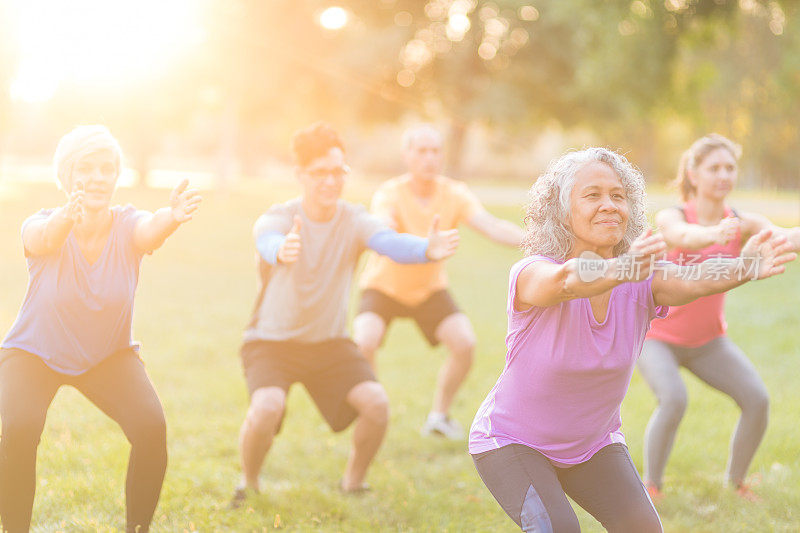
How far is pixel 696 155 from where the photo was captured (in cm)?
547

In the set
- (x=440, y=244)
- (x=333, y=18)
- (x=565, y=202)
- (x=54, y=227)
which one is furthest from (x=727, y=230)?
(x=333, y=18)

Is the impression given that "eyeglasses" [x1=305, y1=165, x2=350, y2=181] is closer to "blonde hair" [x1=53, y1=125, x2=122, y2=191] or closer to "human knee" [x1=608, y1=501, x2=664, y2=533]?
"blonde hair" [x1=53, y1=125, x2=122, y2=191]

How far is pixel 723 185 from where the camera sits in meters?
5.30

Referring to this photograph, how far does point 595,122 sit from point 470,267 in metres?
13.6

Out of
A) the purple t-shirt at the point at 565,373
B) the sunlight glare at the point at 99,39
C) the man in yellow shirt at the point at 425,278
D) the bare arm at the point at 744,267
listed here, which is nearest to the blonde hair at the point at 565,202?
the purple t-shirt at the point at 565,373

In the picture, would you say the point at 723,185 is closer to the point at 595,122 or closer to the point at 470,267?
the point at 470,267

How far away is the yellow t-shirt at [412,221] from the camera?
7309mm

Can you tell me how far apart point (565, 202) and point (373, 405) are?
250 cm

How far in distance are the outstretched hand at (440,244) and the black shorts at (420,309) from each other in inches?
102

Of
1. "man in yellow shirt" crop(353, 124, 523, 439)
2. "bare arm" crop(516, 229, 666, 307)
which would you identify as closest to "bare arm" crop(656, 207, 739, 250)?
"bare arm" crop(516, 229, 666, 307)

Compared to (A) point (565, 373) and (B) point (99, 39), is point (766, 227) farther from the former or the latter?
(B) point (99, 39)

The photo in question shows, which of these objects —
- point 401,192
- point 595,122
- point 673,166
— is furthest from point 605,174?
point 673,166

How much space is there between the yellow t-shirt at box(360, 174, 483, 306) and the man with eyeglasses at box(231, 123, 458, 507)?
5.68ft

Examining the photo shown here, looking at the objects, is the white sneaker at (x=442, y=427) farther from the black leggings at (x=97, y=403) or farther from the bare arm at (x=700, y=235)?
the bare arm at (x=700, y=235)
